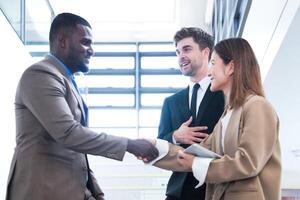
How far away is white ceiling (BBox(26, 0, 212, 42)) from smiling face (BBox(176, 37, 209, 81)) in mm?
4750

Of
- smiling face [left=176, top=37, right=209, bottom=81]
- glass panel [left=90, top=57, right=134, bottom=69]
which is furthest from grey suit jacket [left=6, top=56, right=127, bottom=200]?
Answer: glass panel [left=90, top=57, right=134, bottom=69]

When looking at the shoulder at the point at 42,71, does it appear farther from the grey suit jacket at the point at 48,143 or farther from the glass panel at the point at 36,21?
the glass panel at the point at 36,21

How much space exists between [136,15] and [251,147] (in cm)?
700

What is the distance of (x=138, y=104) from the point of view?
9.40m

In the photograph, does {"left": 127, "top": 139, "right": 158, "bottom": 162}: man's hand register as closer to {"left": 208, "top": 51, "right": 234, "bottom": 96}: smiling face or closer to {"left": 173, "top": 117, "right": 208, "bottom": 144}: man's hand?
{"left": 173, "top": 117, "right": 208, "bottom": 144}: man's hand

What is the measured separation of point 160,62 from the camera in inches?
382

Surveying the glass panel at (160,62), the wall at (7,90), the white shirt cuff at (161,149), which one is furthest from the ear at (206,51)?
the glass panel at (160,62)

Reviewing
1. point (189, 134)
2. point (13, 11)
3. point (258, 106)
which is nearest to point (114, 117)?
point (13, 11)

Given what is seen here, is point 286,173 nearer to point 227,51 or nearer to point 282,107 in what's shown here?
point 282,107

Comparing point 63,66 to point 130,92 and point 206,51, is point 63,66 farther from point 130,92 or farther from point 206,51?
point 130,92

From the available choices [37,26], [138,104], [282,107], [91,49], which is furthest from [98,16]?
[91,49]

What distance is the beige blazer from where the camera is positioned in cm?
187

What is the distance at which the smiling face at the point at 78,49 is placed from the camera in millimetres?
2316

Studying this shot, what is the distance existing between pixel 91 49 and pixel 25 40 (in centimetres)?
299
